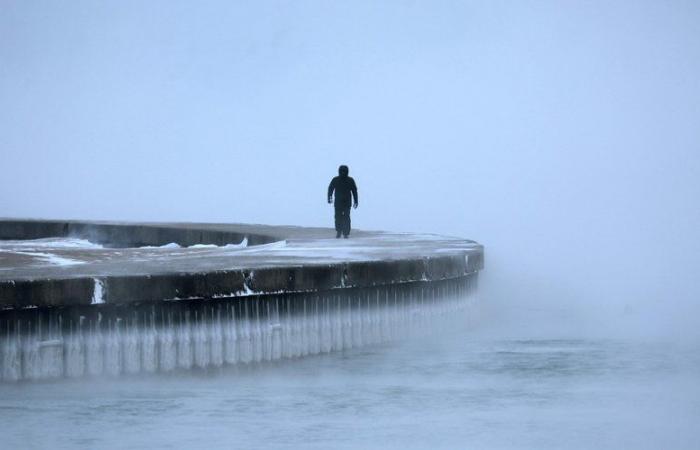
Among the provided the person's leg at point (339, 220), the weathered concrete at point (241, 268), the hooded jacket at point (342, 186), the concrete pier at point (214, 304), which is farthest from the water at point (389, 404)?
the person's leg at point (339, 220)

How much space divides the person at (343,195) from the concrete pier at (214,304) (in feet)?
5.76

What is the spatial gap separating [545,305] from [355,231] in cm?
339

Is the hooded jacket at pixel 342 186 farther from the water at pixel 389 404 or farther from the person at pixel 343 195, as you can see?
the water at pixel 389 404

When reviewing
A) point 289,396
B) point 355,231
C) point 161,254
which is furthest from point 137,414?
point 355,231

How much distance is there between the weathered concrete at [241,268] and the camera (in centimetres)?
1109

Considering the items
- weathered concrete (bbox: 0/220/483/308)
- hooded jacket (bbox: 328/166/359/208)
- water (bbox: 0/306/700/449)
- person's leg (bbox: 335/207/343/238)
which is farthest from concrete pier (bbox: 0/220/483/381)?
person's leg (bbox: 335/207/343/238)

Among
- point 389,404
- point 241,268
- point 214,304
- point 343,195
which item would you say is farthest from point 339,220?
point 389,404

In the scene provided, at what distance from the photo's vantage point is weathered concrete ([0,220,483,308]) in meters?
11.1

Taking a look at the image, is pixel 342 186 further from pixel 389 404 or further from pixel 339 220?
pixel 389 404

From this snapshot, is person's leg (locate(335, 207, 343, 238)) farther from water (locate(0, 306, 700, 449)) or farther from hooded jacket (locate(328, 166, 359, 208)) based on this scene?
water (locate(0, 306, 700, 449))

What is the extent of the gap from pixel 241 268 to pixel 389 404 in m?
2.30

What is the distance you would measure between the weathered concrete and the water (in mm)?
690

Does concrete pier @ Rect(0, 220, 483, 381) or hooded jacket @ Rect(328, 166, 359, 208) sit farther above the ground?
hooded jacket @ Rect(328, 166, 359, 208)

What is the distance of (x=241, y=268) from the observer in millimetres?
12203
